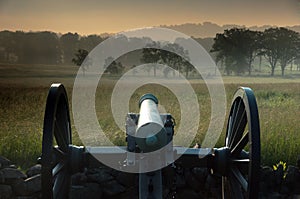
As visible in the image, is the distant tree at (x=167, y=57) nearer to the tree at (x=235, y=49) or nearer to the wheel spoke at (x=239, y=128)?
the tree at (x=235, y=49)

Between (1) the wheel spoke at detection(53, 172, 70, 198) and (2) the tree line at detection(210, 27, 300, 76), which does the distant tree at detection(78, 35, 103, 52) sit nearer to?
(2) the tree line at detection(210, 27, 300, 76)

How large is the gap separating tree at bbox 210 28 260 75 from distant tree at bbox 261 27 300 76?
32.7 inches

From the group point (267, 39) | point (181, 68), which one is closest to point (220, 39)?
point (267, 39)

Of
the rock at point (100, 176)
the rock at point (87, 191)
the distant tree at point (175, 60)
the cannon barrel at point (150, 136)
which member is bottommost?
the rock at point (87, 191)

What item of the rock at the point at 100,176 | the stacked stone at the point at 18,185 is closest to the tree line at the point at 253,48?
the rock at the point at 100,176

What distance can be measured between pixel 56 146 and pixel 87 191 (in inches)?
57.0

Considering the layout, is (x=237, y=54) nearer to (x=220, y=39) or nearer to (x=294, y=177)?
(x=220, y=39)

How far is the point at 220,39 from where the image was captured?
32969 millimetres

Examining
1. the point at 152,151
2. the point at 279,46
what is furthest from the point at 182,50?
the point at 152,151

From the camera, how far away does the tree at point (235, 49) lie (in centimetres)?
3200

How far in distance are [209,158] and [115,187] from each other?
177 centimetres

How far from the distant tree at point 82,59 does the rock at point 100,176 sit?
15121 mm

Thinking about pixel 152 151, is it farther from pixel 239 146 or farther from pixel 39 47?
pixel 39 47

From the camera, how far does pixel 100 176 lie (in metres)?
6.32
